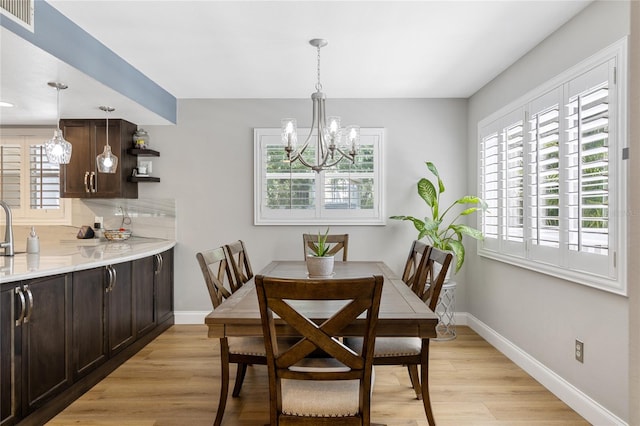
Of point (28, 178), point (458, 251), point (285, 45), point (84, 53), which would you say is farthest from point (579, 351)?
point (28, 178)

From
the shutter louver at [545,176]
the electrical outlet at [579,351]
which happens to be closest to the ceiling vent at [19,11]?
the shutter louver at [545,176]

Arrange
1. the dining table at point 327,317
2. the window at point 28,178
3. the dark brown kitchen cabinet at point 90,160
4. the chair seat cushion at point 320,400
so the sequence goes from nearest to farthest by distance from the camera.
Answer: the chair seat cushion at point 320,400 → the dining table at point 327,317 → the dark brown kitchen cabinet at point 90,160 → the window at point 28,178

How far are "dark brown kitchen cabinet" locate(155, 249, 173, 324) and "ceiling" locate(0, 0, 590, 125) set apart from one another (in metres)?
1.52

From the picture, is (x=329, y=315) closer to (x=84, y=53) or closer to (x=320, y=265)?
(x=320, y=265)

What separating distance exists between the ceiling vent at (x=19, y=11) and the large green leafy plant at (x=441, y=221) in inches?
135

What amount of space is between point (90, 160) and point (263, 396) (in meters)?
3.20

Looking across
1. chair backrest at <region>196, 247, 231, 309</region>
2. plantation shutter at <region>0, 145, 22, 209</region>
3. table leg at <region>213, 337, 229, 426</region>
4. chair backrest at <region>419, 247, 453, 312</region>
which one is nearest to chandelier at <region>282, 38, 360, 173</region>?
chair backrest at <region>196, 247, 231, 309</region>

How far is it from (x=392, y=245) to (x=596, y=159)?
261cm

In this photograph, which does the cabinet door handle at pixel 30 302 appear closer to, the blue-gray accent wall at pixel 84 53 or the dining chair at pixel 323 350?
the blue-gray accent wall at pixel 84 53

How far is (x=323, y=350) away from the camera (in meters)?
1.87

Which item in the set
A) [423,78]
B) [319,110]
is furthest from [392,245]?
[319,110]

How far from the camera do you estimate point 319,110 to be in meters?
3.30

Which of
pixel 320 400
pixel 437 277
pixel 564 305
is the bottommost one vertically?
pixel 320 400

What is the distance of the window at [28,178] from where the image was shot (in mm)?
5066
